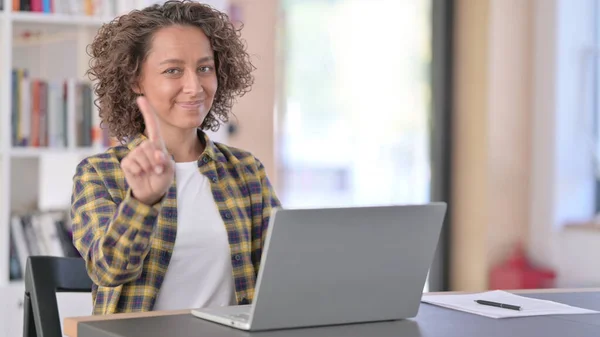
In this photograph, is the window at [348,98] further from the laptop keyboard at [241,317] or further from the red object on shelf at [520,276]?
the laptop keyboard at [241,317]

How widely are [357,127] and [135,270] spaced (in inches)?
196

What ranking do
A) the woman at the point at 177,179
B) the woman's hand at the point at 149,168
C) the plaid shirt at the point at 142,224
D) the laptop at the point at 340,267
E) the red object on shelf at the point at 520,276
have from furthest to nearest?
the red object on shelf at the point at 520,276, the woman at the point at 177,179, the plaid shirt at the point at 142,224, the woman's hand at the point at 149,168, the laptop at the point at 340,267

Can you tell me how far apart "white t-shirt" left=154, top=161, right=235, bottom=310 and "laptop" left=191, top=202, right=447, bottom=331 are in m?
0.35

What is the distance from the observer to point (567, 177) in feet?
15.0

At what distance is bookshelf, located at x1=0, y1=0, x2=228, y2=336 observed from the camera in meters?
3.05

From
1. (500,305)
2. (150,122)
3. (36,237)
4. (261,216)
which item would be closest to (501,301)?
(500,305)

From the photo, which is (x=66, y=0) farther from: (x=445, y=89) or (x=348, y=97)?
(x=348, y=97)

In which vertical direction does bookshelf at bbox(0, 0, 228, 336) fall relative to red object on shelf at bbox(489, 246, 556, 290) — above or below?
above

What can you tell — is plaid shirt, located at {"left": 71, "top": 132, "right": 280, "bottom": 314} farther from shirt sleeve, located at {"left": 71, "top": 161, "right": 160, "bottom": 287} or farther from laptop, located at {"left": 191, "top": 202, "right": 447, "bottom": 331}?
laptop, located at {"left": 191, "top": 202, "right": 447, "bottom": 331}

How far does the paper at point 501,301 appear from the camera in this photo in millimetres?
1555

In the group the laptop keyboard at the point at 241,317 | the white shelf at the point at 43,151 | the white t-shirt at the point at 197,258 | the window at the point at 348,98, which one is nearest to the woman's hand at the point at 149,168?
the laptop keyboard at the point at 241,317

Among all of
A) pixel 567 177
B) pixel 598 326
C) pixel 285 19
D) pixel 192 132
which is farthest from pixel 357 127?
pixel 598 326

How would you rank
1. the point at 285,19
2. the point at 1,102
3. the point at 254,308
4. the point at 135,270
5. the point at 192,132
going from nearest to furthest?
the point at 254,308
the point at 135,270
the point at 192,132
the point at 1,102
the point at 285,19

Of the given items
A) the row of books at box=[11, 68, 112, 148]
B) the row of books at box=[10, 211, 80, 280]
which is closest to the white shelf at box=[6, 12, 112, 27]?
the row of books at box=[11, 68, 112, 148]
